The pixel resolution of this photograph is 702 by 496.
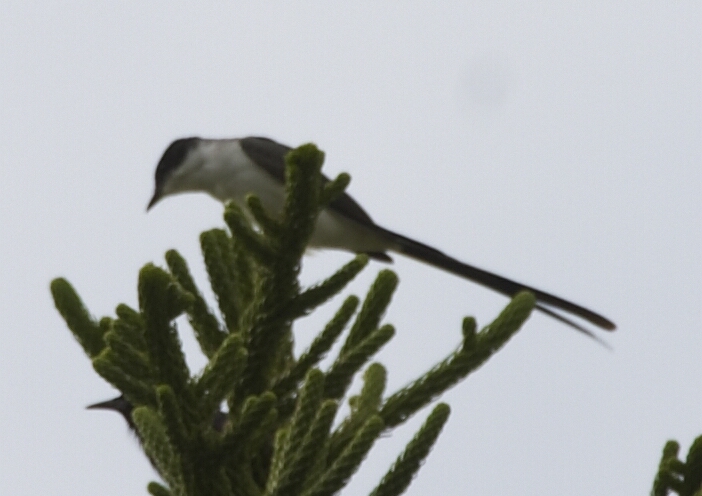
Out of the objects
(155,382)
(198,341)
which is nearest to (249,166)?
(198,341)

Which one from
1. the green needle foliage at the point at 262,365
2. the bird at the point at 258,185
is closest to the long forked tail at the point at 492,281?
the bird at the point at 258,185

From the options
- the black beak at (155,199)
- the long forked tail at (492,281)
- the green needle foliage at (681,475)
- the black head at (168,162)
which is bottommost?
the green needle foliage at (681,475)

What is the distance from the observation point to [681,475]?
7.61ft

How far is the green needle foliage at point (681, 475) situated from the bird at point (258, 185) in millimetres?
3476

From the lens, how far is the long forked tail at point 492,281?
397 cm

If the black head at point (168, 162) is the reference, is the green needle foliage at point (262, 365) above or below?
below

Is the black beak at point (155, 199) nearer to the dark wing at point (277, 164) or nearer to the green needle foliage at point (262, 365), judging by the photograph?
the dark wing at point (277, 164)

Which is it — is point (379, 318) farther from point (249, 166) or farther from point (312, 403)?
point (249, 166)

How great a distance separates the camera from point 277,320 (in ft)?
8.00

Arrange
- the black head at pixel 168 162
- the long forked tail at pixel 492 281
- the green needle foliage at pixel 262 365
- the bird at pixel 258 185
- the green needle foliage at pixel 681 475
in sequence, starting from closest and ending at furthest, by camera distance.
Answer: the green needle foliage at pixel 262 365
the green needle foliage at pixel 681 475
the long forked tail at pixel 492 281
the bird at pixel 258 185
the black head at pixel 168 162

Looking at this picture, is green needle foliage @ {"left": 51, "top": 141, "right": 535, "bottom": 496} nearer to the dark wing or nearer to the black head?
the dark wing

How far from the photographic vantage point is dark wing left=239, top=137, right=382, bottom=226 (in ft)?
21.6

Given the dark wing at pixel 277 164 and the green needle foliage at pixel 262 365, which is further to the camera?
the dark wing at pixel 277 164

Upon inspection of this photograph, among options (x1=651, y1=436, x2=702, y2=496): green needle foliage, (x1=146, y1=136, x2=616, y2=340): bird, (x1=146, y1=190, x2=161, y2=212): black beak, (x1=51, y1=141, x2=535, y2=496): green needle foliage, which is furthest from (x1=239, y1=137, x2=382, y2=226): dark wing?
(x1=651, y1=436, x2=702, y2=496): green needle foliage
